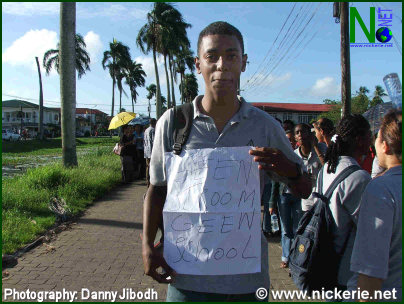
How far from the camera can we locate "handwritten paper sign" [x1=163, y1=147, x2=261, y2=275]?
188cm

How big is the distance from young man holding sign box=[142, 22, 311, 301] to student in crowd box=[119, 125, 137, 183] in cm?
1039

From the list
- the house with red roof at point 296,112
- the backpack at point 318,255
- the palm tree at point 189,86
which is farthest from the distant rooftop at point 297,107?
the backpack at point 318,255

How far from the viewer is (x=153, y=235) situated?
6.59 ft

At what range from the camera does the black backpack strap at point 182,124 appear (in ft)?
6.47

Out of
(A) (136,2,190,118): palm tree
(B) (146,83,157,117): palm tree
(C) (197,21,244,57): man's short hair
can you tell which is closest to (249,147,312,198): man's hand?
(C) (197,21,244,57): man's short hair

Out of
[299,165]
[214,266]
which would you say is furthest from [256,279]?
[299,165]

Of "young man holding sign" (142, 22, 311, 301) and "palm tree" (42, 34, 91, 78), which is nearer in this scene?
"young man holding sign" (142, 22, 311, 301)

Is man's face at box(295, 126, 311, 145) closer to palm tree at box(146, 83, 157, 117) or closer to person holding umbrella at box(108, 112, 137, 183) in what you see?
person holding umbrella at box(108, 112, 137, 183)

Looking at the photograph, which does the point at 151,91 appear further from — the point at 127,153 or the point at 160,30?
the point at 127,153

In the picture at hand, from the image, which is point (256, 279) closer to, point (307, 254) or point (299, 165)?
point (299, 165)

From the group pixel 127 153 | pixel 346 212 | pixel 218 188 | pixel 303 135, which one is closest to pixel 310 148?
pixel 303 135

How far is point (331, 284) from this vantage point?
2.65 meters

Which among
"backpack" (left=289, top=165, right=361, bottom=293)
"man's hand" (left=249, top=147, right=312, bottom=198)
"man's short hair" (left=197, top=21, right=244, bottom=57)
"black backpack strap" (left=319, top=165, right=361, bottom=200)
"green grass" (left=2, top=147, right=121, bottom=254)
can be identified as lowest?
"green grass" (left=2, top=147, right=121, bottom=254)

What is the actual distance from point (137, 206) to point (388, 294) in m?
7.57
